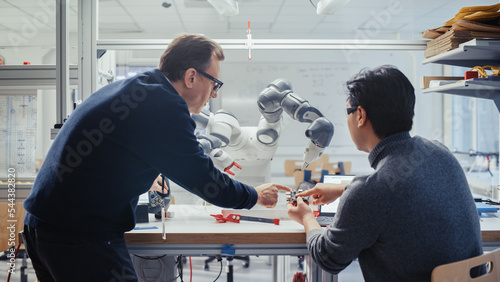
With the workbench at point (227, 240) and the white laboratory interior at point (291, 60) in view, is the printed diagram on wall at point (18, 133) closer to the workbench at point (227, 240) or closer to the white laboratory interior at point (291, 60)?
the white laboratory interior at point (291, 60)

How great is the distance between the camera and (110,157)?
1061 millimetres

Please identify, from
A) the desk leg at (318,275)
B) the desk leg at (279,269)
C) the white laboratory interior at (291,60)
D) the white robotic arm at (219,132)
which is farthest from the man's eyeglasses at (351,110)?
the white laboratory interior at (291,60)

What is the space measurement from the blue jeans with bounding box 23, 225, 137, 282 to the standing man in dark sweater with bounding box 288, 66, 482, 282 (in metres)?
0.64

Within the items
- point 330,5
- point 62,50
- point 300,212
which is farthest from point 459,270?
point 62,50

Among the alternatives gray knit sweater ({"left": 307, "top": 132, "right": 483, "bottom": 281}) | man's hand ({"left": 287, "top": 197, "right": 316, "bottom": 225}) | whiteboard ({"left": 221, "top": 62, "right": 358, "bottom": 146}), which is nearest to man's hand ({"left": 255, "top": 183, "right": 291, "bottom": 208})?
man's hand ({"left": 287, "top": 197, "right": 316, "bottom": 225})

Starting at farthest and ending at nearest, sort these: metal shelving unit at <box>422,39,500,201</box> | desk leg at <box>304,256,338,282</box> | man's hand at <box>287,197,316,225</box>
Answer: metal shelving unit at <box>422,39,500,201</box>
desk leg at <box>304,256,338,282</box>
man's hand at <box>287,197,316,225</box>

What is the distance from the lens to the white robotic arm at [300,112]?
5.70 ft

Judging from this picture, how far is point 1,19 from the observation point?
5.11m

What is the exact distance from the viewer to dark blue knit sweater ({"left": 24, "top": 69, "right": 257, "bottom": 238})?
3.45 feet

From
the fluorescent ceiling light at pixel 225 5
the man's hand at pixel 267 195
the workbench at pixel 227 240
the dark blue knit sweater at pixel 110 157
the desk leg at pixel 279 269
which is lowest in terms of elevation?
the desk leg at pixel 279 269

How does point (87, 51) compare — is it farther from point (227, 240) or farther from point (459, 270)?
point (459, 270)

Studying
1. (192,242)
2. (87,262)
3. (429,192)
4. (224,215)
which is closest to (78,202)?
(87,262)

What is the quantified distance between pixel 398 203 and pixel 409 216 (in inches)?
1.7

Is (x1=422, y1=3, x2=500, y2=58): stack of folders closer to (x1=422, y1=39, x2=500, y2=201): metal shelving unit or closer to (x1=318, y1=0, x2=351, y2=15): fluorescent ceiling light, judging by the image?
(x1=422, y1=39, x2=500, y2=201): metal shelving unit
